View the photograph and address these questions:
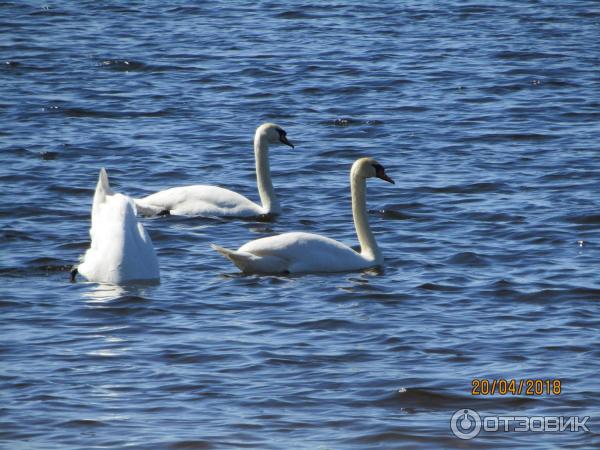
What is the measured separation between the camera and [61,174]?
49.6 ft

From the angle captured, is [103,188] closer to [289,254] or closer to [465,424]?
[289,254]

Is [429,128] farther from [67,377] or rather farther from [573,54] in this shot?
[67,377]

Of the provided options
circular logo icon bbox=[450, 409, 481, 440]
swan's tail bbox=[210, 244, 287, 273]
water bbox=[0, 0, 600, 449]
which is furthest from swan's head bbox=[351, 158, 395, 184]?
circular logo icon bbox=[450, 409, 481, 440]

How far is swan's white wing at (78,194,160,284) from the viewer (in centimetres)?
1080

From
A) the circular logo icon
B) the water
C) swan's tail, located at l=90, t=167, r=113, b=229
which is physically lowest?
the circular logo icon

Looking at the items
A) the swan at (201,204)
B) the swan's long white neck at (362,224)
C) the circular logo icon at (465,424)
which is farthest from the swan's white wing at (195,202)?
the circular logo icon at (465,424)

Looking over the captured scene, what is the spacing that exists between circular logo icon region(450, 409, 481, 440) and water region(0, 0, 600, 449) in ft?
0.21

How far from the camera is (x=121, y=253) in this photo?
35.4ft

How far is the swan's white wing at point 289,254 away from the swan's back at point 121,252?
0.66m

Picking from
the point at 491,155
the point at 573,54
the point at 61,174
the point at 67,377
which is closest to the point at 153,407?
the point at 67,377

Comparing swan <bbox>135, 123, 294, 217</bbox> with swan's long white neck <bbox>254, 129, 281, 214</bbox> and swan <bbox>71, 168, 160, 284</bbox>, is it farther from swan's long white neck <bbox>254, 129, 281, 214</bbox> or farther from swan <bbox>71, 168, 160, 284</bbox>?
swan <bbox>71, 168, 160, 284</bbox>

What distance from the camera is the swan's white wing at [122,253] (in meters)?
10.8

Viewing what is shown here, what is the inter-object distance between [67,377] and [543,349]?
2910 mm
